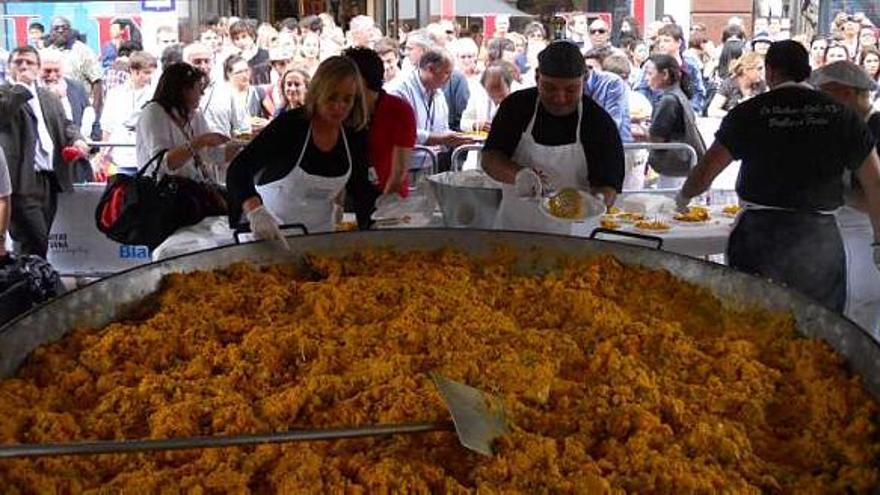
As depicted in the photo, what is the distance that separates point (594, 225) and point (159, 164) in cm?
183

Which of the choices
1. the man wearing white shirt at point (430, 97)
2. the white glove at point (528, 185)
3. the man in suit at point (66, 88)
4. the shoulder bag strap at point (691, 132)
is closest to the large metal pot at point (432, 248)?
the white glove at point (528, 185)

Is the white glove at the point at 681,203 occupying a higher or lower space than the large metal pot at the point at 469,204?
lower

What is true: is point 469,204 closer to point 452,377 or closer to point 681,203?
point 681,203

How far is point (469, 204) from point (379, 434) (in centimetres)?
220

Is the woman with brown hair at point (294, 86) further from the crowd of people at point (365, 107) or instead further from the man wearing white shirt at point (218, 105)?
the man wearing white shirt at point (218, 105)

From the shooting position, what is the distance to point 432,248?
2.75 metres

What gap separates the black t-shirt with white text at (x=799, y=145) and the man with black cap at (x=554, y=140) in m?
0.49

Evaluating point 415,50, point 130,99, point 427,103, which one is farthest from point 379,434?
point 130,99

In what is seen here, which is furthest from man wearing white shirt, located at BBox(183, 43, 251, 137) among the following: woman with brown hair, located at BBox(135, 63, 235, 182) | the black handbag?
the black handbag

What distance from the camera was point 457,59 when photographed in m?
7.84

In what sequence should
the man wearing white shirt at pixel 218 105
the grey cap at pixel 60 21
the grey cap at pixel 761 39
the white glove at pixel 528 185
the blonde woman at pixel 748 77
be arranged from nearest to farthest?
the white glove at pixel 528 185 < the blonde woman at pixel 748 77 < the man wearing white shirt at pixel 218 105 < the grey cap at pixel 60 21 < the grey cap at pixel 761 39

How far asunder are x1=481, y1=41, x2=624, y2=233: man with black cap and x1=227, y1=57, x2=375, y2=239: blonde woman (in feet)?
1.78

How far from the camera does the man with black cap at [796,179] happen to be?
11.5 ft

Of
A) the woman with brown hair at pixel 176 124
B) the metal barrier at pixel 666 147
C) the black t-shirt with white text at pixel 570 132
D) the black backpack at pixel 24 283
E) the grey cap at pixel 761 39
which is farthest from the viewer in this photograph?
the grey cap at pixel 761 39
